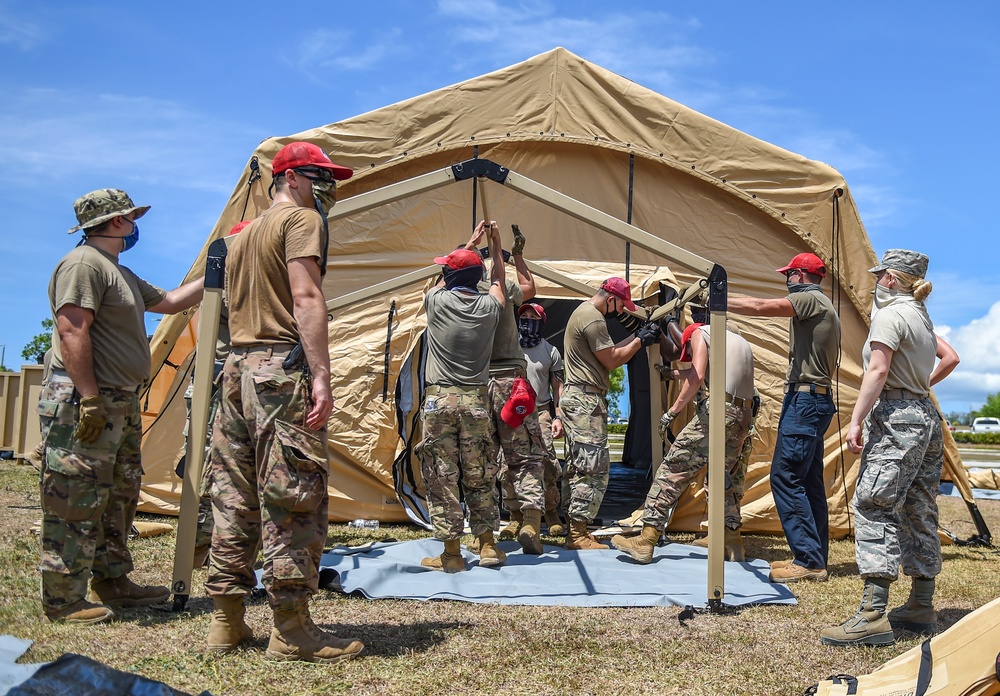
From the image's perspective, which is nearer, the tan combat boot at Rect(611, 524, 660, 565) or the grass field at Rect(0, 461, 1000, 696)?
the grass field at Rect(0, 461, 1000, 696)

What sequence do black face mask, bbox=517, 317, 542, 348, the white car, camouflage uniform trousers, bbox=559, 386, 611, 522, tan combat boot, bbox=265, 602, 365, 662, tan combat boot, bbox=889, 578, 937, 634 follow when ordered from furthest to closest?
the white car → black face mask, bbox=517, 317, 542, 348 → camouflage uniform trousers, bbox=559, 386, 611, 522 → tan combat boot, bbox=889, 578, 937, 634 → tan combat boot, bbox=265, 602, 365, 662

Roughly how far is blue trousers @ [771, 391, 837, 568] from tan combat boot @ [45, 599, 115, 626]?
12.5 feet

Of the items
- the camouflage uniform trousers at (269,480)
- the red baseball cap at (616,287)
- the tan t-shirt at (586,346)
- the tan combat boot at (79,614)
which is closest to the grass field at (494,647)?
the tan combat boot at (79,614)

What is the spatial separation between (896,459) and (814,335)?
1534 millimetres

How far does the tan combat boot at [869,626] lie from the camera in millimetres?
3744

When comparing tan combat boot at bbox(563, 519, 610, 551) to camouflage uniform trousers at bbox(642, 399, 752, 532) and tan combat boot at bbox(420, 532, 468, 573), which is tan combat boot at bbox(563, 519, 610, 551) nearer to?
camouflage uniform trousers at bbox(642, 399, 752, 532)

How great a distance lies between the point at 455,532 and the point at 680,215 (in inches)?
137

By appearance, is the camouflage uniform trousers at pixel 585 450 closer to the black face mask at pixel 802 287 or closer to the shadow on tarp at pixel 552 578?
the shadow on tarp at pixel 552 578

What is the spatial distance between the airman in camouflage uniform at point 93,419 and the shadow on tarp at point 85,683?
1.36 metres

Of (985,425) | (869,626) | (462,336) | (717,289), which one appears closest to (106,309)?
(462,336)

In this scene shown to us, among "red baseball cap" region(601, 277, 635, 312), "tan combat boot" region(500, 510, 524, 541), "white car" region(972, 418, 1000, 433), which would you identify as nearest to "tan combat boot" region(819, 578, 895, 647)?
"red baseball cap" region(601, 277, 635, 312)

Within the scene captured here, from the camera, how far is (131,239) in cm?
427

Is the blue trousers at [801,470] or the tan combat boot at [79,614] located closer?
the tan combat boot at [79,614]

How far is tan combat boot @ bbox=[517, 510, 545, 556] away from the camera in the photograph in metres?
6.00
